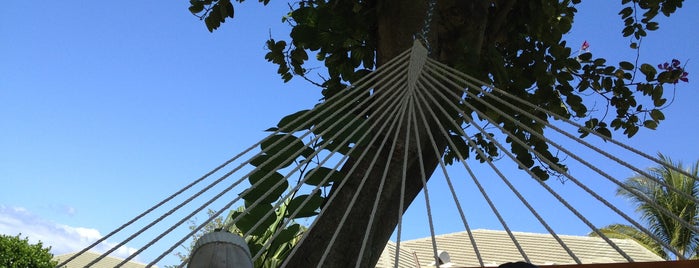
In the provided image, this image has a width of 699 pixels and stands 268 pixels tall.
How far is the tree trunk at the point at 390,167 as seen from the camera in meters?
1.27

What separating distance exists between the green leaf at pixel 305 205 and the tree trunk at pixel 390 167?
34 mm

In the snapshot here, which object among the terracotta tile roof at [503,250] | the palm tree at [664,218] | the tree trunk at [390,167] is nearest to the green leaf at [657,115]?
the tree trunk at [390,167]

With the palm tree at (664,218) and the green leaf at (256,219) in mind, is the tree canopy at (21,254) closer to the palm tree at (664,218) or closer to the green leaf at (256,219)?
the green leaf at (256,219)

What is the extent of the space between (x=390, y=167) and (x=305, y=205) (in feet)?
0.66

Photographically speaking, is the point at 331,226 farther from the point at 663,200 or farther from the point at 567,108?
the point at 663,200

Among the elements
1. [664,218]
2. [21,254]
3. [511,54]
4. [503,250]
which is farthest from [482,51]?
[664,218]

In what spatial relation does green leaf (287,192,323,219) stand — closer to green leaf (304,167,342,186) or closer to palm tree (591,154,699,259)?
green leaf (304,167,342,186)

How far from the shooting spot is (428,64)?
1.50 metres

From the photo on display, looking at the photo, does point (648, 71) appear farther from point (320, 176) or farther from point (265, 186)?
point (265, 186)

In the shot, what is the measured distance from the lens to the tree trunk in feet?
4.18

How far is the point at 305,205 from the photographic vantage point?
4.38ft

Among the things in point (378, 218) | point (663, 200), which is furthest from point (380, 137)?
point (663, 200)

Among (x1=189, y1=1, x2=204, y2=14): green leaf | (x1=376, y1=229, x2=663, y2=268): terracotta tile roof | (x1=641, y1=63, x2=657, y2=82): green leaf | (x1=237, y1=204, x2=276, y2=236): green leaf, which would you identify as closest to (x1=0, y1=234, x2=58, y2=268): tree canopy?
(x1=376, y1=229, x2=663, y2=268): terracotta tile roof

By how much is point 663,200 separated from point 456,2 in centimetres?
1286
